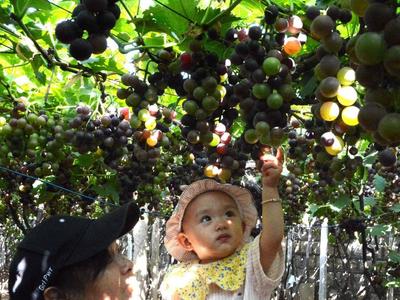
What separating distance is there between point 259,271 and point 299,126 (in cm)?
93

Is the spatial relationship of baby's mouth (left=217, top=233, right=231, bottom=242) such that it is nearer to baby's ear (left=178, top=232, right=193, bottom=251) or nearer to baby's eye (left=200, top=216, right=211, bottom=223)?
baby's eye (left=200, top=216, right=211, bottom=223)

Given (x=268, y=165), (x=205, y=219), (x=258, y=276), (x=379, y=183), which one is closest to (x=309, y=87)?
(x=268, y=165)

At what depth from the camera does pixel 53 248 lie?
3.94 feet

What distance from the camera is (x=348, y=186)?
4.10 m

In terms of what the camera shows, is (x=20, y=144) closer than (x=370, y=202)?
Yes

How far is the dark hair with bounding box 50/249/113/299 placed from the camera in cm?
115

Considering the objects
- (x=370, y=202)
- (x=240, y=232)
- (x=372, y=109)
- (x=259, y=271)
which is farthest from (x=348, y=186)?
(x=372, y=109)

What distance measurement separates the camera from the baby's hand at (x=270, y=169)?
5.75 ft

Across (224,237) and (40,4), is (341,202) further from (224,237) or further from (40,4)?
(40,4)

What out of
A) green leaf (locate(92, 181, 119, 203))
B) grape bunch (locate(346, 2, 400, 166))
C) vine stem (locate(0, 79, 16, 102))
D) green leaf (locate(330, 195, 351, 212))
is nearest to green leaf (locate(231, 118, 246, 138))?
green leaf (locate(92, 181, 119, 203))

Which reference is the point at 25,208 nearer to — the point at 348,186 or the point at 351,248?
the point at 348,186

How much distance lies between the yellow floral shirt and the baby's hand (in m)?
0.48

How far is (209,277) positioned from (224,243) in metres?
0.15

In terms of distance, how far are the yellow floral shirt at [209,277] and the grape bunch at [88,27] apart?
1217 mm
